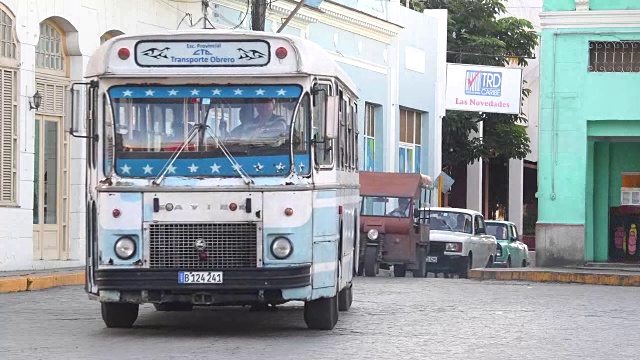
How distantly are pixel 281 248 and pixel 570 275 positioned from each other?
15.2 m

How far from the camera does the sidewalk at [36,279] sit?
69.4 ft

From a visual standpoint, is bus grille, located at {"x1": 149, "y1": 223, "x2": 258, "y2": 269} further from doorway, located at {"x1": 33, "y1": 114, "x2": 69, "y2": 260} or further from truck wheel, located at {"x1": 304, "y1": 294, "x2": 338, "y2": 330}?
doorway, located at {"x1": 33, "y1": 114, "x2": 69, "y2": 260}

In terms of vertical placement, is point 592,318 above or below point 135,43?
below

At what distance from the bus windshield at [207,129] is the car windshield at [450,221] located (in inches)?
735

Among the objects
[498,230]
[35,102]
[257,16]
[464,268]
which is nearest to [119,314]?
[35,102]

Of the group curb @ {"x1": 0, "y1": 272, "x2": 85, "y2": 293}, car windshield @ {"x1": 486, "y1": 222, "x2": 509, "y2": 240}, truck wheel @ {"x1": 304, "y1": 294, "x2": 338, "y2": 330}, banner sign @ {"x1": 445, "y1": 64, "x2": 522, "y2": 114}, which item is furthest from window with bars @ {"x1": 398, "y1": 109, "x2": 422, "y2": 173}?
truck wheel @ {"x1": 304, "y1": 294, "x2": 338, "y2": 330}

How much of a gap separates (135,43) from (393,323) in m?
4.47

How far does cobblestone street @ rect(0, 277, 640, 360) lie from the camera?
42.8 ft

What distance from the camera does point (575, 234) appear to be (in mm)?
31938

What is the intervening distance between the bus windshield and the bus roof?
0.19 m

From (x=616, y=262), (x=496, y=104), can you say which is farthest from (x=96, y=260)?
(x=496, y=104)

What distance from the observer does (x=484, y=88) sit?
44844mm

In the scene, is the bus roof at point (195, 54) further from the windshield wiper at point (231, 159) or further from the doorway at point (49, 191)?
the doorway at point (49, 191)

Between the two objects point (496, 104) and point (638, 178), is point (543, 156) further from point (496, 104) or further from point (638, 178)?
point (496, 104)
